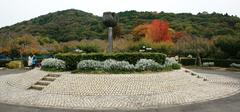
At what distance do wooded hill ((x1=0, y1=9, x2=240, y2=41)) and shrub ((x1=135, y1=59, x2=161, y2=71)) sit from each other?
42.9m

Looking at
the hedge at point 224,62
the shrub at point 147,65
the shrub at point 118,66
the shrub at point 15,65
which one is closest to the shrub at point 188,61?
the hedge at point 224,62

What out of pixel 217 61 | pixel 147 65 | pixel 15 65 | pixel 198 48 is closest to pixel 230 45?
pixel 217 61

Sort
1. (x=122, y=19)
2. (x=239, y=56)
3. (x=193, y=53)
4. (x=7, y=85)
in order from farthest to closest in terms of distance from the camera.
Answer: (x=122, y=19)
(x=193, y=53)
(x=239, y=56)
(x=7, y=85)

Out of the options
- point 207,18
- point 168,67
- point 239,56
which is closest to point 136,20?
point 207,18

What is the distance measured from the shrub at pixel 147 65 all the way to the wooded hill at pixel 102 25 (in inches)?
1690

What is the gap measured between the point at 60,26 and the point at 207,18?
104ft

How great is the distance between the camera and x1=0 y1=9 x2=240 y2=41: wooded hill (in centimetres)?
6569

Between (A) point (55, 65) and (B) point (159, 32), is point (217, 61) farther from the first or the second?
(B) point (159, 32)

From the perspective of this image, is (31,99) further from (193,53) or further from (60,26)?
(60,26)

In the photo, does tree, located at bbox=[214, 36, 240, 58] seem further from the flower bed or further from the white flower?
the white flower

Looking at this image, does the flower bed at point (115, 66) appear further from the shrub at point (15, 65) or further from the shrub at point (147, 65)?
the shrub at point (15, 65)

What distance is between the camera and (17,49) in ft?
155

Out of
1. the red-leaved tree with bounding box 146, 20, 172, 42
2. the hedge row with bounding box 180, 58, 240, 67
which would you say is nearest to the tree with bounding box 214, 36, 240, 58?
the hedge row with bounding box 180, 58, 240, 67

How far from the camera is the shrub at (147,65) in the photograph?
17719mm
